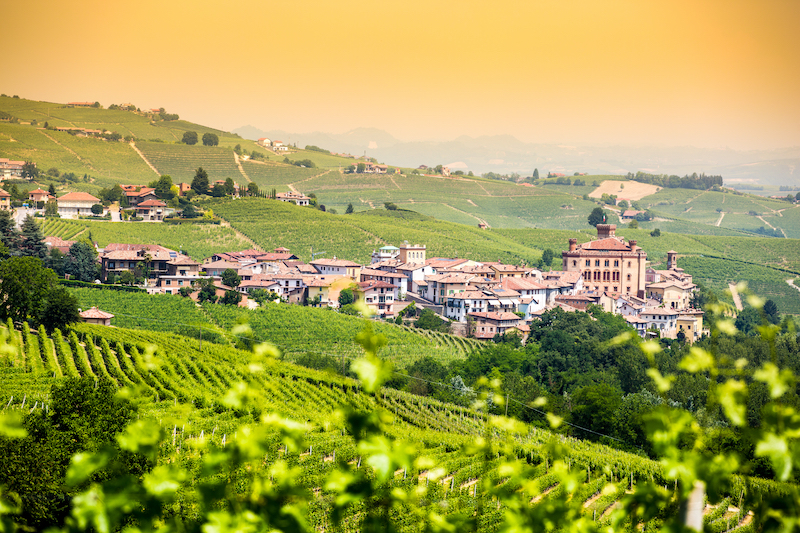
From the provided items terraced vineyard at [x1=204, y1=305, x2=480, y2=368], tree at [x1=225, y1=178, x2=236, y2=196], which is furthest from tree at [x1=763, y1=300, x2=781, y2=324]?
tree at [x1=225, y1=178, x2=236, y2=196]

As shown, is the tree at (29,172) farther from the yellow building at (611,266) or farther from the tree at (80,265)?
the yellow building at (611,266)

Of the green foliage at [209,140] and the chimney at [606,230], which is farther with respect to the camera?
the green foliage at [209,140]

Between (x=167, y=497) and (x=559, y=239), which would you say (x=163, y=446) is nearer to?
(x=167, y=497)

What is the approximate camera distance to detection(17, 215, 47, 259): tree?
52938 millimetres

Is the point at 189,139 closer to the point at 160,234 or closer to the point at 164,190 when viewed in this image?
the point at 164,190

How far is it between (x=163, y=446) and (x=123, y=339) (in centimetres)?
1692

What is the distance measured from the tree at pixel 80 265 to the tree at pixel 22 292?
13575 mm

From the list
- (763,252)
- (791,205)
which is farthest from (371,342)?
(791,205)

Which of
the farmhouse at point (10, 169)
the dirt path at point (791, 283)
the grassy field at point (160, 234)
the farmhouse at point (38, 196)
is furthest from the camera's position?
the farmhouse at point (10, 169)

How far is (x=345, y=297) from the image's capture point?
52.3 metres

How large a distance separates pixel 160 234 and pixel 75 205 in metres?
13.8

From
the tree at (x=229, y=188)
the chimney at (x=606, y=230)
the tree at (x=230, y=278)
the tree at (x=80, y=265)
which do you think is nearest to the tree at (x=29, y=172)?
the tree at (x=229, y=188)

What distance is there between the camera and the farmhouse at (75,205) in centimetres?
7688

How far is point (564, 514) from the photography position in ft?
10.3
